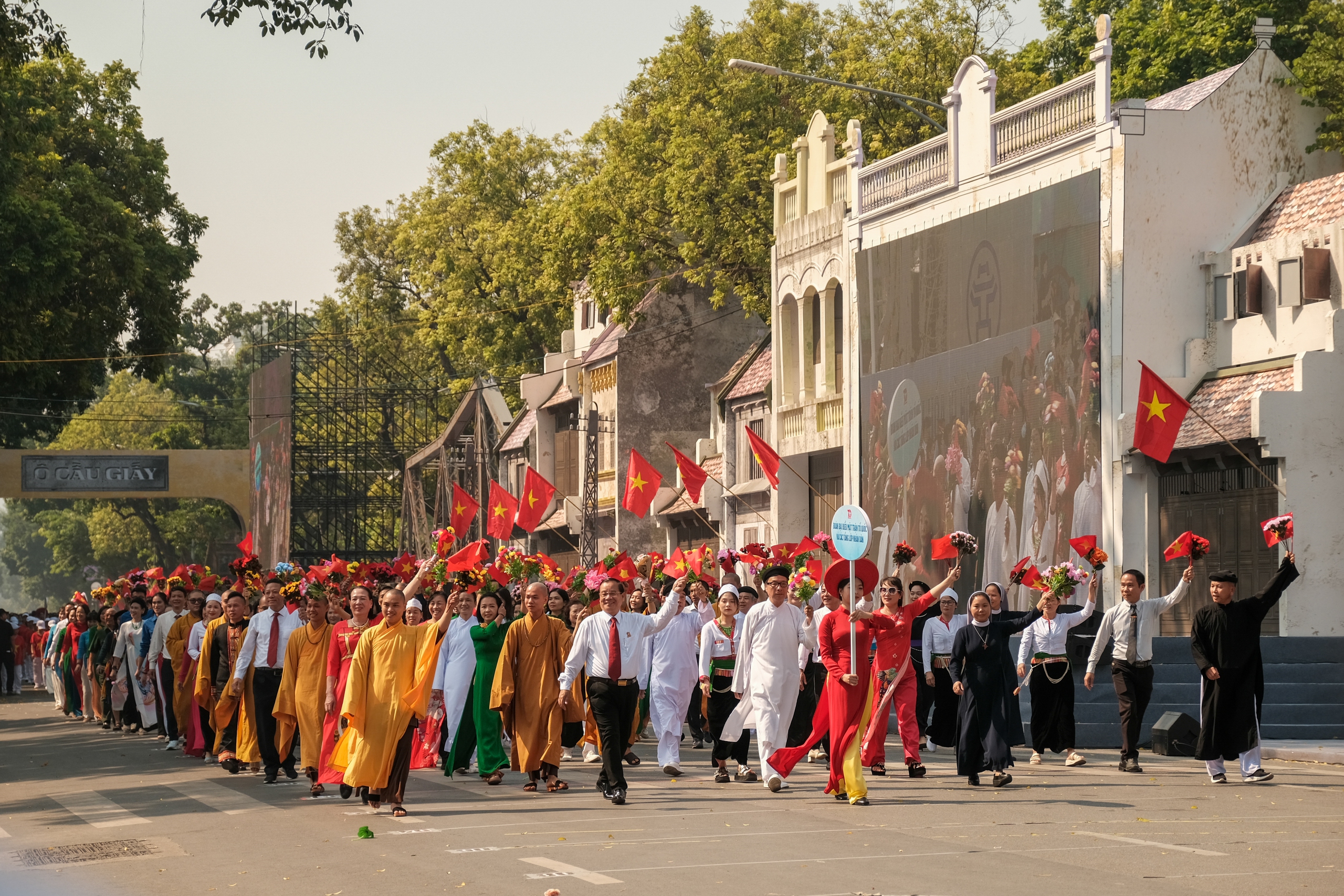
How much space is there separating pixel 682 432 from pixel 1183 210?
83.8 ft

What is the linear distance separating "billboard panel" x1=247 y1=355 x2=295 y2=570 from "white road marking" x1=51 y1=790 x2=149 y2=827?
35.0m

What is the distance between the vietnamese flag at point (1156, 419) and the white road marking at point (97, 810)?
1458 cm

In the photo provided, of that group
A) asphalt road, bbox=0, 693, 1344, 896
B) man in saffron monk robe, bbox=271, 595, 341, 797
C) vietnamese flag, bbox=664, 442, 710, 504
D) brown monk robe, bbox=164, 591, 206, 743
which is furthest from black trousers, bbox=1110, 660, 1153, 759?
vietnamese flag, bbox=664, 442, 710, 504

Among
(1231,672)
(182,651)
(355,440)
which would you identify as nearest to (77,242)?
(182,651)

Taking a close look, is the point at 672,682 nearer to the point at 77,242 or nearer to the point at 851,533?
the point at 851,533

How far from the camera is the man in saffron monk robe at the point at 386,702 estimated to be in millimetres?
14477

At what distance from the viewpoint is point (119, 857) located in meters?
12.3

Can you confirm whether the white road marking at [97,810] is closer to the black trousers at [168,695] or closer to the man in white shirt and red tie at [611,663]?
the man in white shirt and red tie at [611,663]

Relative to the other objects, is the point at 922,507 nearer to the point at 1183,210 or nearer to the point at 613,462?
the point at 1183,210

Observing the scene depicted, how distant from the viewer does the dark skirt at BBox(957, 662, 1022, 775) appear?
16266 millimetres

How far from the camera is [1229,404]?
27125 mm

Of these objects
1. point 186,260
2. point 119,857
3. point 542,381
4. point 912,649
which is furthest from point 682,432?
point 119,857

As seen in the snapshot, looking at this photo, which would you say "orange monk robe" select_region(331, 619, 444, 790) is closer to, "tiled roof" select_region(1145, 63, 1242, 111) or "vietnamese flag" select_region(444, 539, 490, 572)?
"vietnamese flag" select_region(444, 539, 490, 572)

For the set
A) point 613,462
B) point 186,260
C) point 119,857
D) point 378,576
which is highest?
point 186,260
